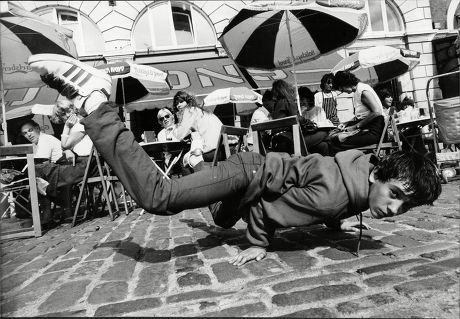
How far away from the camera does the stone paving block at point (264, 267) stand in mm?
1870

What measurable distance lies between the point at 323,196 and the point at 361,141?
2.75m

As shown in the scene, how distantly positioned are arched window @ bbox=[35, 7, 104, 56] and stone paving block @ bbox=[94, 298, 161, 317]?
9.04 m

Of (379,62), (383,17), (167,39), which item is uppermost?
(383,17)

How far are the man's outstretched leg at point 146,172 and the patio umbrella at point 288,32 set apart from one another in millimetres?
3629

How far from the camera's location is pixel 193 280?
184cm

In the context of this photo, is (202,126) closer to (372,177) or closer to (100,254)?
(100,254)

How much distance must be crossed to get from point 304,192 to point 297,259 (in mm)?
400

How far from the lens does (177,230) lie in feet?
11.0

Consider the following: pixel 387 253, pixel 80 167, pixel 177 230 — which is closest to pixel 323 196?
pixel 387 253

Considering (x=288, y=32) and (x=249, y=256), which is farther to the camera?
(x=288, y=32)

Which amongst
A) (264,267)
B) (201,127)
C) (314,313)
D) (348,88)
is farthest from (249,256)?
(348,88)

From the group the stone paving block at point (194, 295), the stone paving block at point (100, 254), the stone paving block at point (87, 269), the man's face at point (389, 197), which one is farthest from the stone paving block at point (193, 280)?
the man's face at point (389, 197)

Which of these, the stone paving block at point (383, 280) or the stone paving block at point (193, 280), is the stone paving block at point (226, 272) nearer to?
the stone paving block at point (193, 280)

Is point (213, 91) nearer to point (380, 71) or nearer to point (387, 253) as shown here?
point (380, 71)
